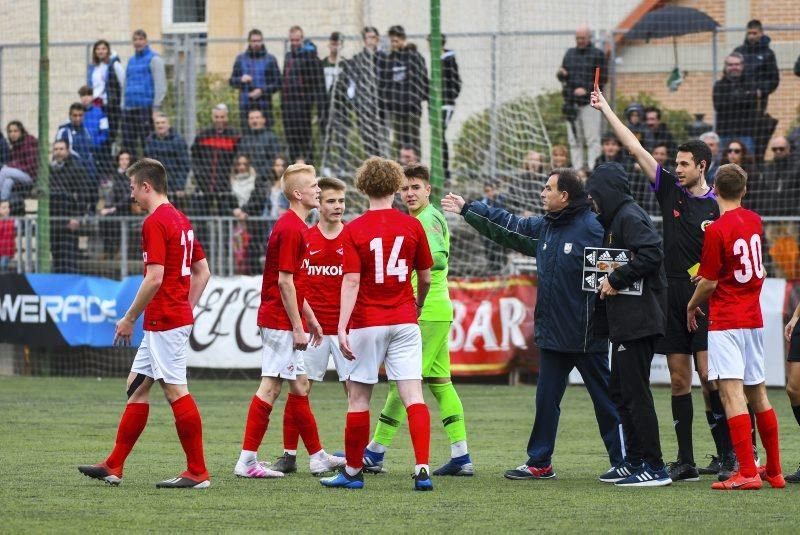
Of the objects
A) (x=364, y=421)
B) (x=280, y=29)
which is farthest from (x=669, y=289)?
(x=280, y=29)

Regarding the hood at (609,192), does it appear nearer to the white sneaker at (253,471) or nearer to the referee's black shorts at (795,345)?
the referee's black shorts at (795,345)

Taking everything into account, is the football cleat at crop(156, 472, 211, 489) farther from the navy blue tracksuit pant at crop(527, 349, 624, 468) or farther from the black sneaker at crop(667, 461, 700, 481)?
the black sneaker at crop(667, 461, 700, 481)

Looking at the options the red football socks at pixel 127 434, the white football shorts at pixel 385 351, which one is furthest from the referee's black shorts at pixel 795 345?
the red football socks at pixel 127 434

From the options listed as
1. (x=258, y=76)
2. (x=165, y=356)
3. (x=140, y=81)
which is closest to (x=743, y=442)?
(x=165, y=356)

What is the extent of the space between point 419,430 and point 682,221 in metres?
2.49

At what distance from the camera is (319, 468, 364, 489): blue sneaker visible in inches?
357

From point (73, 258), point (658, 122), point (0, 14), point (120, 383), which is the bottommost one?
point (120, 383)

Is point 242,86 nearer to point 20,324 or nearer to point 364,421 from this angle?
point 20,324

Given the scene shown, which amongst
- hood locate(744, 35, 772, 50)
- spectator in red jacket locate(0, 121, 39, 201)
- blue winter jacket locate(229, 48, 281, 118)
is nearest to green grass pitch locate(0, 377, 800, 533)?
hood locate(744, 35, 772, 50)

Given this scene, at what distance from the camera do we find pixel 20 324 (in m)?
20.0

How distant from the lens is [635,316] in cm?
920

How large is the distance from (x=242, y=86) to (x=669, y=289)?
40.3 ft

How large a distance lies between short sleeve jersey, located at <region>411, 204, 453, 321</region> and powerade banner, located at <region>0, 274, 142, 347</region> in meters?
10.1

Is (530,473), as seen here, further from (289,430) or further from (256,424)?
(256,424)
